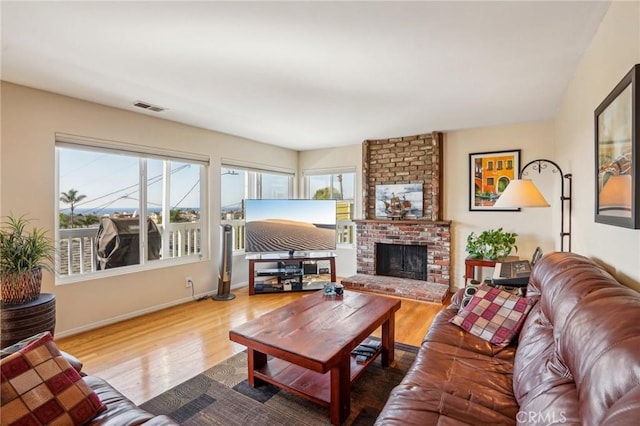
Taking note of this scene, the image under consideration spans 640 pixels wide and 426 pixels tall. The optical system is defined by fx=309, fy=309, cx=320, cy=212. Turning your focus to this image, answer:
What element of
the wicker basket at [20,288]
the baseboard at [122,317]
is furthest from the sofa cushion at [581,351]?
the baseboard at [122,317]

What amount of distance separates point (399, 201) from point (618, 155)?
11.0 ft

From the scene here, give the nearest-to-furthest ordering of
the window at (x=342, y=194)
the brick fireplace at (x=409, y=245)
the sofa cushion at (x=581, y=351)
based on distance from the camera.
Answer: the sofa cushion at (x=581, y=351)
the brick fireplace at (x=409, y=245)
the window at (x=342, y=194)

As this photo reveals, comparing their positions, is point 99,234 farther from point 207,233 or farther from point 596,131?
point 596,131

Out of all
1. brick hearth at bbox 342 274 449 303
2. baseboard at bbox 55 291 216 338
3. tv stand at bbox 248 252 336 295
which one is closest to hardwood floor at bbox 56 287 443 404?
baseboard at bbox 55 291 216 338

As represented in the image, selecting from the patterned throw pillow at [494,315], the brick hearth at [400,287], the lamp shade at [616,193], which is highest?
the lamp shade at [616,193]

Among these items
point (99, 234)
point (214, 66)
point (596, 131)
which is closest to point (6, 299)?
point (99, 234)

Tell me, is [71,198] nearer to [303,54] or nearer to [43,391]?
[43,391]

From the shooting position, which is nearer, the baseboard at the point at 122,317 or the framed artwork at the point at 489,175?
the baseboard at the point at 122,317

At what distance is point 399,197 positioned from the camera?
4.84m

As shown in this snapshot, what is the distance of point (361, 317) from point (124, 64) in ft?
8.43

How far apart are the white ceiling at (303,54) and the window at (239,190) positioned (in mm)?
1281

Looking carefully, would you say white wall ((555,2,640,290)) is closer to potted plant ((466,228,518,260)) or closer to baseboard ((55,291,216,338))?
potted plant ((466,228,518,260))

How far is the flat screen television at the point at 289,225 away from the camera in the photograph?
446 cm

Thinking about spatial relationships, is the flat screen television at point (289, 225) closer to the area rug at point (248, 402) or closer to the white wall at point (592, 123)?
the area rug at point (248, 402)
